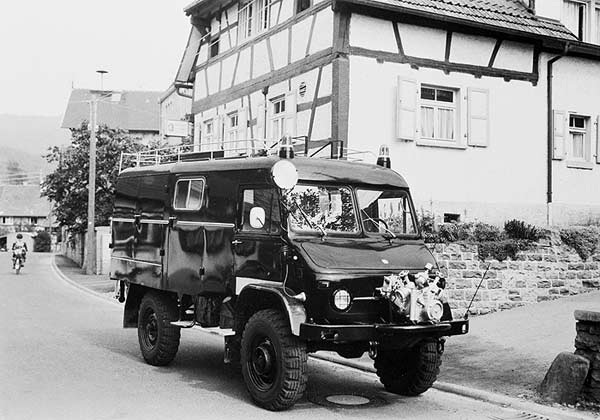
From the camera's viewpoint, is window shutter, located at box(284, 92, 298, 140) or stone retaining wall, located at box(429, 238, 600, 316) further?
window shutter, located at box(284, 92, 298, 140)

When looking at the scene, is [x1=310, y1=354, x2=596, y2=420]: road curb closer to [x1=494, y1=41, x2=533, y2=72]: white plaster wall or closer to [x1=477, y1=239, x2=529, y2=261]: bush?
[x1=477, y1=239, x2=529, y2=261]: bush

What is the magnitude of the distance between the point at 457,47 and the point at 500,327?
750 centimetres

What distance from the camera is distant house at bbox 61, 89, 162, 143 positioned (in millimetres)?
82875

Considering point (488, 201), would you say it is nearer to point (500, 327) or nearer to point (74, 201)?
point (500, 327)

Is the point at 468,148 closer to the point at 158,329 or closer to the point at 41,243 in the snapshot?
the point at 158,329

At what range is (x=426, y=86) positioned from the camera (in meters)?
17.3

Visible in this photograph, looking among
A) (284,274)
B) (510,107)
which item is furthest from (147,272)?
(510,107)

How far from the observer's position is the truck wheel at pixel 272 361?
7.73 meters

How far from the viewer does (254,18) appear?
20.8m

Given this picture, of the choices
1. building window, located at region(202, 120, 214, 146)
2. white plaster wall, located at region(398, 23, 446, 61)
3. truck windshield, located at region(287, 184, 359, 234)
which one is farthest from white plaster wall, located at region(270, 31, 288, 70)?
truck windshield, located at region(287, 184, 359, 234)

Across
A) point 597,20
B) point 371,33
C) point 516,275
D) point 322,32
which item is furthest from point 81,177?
point 516,275

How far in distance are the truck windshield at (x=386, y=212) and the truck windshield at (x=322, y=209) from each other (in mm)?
184

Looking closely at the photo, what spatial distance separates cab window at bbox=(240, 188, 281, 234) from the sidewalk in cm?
301

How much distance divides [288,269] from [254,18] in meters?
14.0
